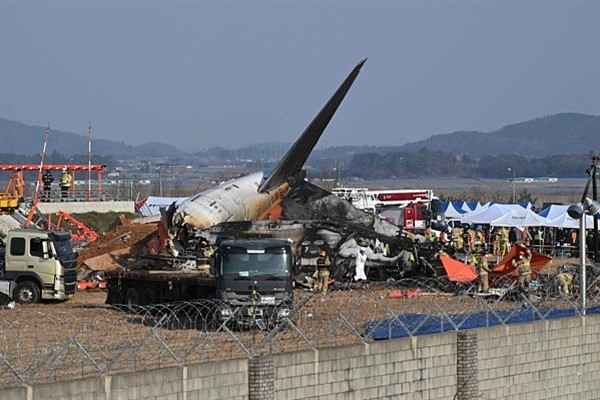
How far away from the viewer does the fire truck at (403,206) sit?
78875 mm

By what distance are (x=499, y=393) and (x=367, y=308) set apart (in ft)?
30.0

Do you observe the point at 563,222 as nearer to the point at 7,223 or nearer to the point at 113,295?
the point at 7,223

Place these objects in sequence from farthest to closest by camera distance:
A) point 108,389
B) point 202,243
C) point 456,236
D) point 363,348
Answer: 1. point 456,236
2. point 202,243
3. point 363,348
4. point 108,389

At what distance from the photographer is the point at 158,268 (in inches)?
1586

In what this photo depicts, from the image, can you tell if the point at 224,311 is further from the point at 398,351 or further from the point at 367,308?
the point at 398,351

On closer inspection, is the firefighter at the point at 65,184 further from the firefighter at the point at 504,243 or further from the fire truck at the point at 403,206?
the firefighter at the point at 504,243

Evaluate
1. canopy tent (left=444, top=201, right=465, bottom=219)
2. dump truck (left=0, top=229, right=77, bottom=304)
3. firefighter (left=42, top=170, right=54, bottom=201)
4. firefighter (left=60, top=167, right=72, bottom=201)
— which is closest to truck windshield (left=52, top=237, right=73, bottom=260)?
dump truck (left=0, top=229, right=77, bottom=304)

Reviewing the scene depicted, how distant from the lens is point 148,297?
35.4 metres

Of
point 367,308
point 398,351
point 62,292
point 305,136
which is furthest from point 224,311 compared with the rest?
point 305,136

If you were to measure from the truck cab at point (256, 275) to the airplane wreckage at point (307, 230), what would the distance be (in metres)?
8.30

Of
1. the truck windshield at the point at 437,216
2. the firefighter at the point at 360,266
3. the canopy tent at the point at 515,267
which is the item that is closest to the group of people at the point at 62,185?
the truck windshield at the point at 437,216

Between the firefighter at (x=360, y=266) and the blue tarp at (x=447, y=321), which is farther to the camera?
the firefighter at (x=360, y=266)

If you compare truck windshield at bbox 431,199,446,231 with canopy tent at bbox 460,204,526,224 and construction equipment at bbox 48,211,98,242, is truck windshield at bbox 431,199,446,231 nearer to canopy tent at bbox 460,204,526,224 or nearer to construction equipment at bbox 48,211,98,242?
canopy tent at bbox 460,204,526,224

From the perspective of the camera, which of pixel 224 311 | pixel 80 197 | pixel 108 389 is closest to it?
pixel 108 389
